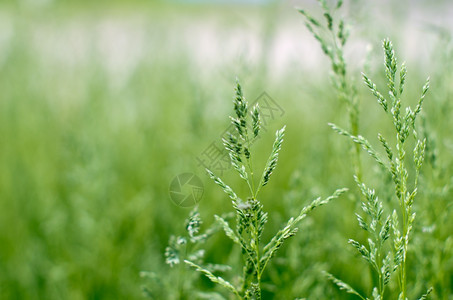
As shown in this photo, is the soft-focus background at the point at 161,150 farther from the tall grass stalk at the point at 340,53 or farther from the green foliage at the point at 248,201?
the green foliage at the point at 248,201

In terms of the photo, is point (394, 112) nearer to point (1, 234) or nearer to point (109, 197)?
point (109, 197)

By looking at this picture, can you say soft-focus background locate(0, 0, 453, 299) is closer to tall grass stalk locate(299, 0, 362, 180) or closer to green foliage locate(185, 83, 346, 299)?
tall grass stalk locate(299, 0, 362, 180)

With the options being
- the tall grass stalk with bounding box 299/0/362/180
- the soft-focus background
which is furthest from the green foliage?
the soft-focus background

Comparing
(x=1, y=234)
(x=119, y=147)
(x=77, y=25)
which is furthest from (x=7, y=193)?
(x=77, y=25)

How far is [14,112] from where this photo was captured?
11.0 feet

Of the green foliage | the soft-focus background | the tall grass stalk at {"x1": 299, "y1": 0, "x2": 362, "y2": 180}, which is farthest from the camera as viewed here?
the soft-focus background

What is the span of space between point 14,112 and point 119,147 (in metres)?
0.89

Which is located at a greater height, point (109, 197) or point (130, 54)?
point (130, 54)

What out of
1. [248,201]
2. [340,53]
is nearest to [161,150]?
[340,53]

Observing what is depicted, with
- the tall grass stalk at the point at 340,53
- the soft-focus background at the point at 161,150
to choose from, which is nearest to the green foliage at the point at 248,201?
the tall grass stalk at the point at 340,53

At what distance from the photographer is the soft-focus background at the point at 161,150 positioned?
1.67 metres

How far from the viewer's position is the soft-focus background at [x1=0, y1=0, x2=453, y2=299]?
167cm

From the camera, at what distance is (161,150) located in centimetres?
296

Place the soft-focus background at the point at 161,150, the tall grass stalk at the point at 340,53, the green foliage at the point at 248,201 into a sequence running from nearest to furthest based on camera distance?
the green foliage at the point at 248,201, the tall grass stalk at the point at 340,53, the soft-focus background at the point at 161,150
